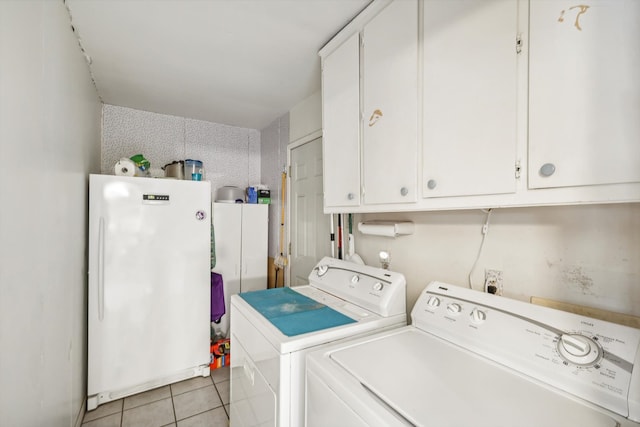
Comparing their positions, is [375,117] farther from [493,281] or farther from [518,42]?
[493,281]

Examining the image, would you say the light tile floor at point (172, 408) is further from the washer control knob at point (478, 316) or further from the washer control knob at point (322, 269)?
the washer control knob at point (478, 316)

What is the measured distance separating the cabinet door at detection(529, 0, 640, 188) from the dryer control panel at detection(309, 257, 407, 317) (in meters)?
0.80

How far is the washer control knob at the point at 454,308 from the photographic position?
1.13 meters

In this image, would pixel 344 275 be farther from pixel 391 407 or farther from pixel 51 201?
pixel 51 201

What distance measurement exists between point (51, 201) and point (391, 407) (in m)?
1.73

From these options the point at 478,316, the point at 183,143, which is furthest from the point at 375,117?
the point at 183,143

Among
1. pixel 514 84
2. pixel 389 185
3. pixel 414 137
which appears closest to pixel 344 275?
pixel 389 185

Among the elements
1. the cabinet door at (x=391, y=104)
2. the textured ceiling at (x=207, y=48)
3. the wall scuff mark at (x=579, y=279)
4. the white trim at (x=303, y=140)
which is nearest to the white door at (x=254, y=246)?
the white trim at (x=303, y=140)

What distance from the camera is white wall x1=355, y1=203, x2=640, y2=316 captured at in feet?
2.99

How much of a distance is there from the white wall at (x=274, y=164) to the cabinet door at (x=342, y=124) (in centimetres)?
139

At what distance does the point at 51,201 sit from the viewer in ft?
4.41

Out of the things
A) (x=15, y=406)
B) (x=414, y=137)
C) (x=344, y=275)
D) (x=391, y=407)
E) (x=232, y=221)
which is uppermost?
(x=414, y=137)

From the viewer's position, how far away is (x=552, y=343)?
866 millimetres

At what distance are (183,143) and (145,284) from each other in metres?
1.76
